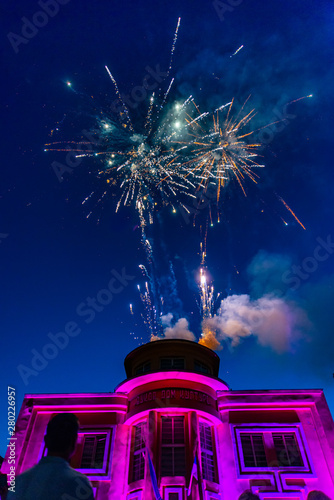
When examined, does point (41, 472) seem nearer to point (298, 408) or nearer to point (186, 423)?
point (186, 423)

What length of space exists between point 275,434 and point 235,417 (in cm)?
258

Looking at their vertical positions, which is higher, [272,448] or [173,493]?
[272,448]

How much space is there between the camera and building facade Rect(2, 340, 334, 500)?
18.8 m

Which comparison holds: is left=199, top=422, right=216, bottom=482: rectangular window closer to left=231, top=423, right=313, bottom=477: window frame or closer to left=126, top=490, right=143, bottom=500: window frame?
left=231, top=423, right=313, bottom=477: window frame

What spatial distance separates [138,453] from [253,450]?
7.02m

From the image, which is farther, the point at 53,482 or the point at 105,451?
the point at 105,451

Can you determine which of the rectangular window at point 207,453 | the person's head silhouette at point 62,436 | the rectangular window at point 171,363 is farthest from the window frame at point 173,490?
the person's head silhouette at point 62,436

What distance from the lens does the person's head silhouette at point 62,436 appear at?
334 cm

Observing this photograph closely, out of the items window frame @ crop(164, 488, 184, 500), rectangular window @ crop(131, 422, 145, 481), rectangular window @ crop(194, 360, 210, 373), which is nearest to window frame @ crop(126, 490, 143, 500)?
rectangular window @ crop(131, 422, 145, 481)

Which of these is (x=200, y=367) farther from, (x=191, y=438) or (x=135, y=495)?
(x=135, y=495)

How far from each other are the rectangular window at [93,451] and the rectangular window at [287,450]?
1063cm

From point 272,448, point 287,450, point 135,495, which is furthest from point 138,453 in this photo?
point 287,450

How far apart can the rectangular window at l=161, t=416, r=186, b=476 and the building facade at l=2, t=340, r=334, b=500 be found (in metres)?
0.06

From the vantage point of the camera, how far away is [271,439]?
20.7 m
